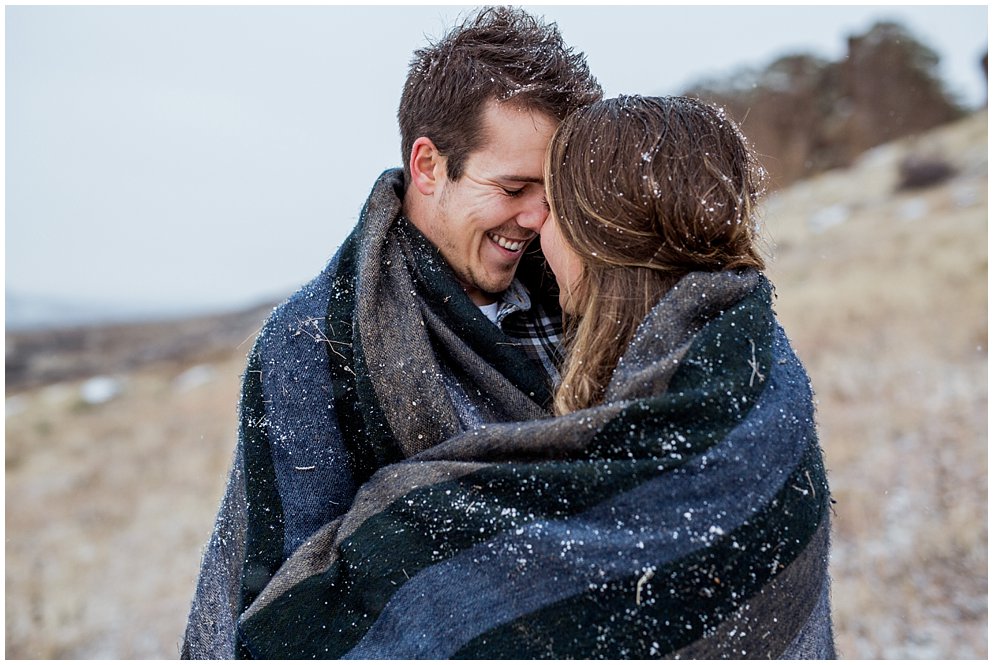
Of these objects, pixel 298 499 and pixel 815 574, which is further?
pixel 298 499

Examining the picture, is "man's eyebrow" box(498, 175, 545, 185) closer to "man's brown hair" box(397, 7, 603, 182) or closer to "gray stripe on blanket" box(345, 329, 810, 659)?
"man's brown hair" box(397, 7, 603, 182)

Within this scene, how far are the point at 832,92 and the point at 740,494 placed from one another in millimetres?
33210

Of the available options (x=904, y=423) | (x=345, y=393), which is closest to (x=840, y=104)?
(x=904, y=423)

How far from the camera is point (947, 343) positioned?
8.21 metres

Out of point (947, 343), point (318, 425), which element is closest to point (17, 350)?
point (947, 343)

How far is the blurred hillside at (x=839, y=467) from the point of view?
4.74 m

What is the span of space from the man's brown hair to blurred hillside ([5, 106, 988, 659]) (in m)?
1.30

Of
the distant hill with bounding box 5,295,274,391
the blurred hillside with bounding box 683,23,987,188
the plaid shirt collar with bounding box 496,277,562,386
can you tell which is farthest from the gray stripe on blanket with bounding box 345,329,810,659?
the blurred hillside with bounding box 683,23,987,188

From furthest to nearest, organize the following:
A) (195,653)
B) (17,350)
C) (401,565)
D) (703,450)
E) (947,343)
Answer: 1. (17,350)
2. (947,343)
3. (195,653)
4. (401,565)
5. (703,450)

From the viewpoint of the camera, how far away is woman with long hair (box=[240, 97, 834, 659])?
147 cm

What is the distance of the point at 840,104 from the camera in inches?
1203

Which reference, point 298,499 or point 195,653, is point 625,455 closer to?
point 298,499

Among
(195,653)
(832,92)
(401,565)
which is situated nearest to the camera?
(401,565)

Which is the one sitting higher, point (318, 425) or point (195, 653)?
point (318, 425)
